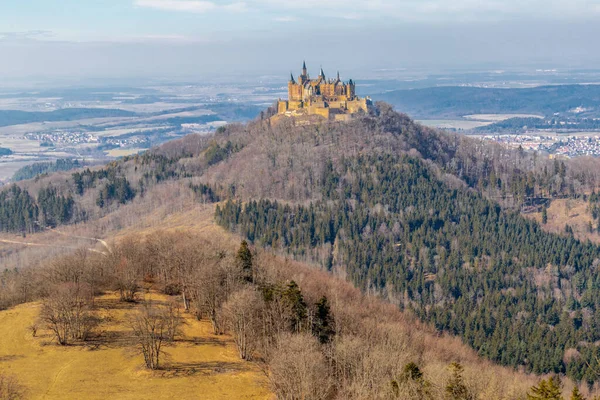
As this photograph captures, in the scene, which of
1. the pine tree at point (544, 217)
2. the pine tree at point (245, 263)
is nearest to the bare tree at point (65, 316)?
the pine tree at point (245, 263)

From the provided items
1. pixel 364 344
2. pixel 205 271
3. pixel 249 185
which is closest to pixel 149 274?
pixel 205 271

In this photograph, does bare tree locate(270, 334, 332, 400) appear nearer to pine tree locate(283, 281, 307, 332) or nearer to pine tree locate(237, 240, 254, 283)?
pine tree locate(283, 281, 307, 332)

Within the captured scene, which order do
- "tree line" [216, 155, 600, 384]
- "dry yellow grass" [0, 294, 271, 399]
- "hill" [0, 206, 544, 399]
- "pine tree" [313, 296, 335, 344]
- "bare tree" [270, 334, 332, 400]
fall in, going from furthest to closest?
1. "tree line" [216, 155, 600, 384]
2. "pine tree" [313, 296, 335, 344]
3. "dry yellow grass" [0, 294, 271, 399]
4. "hill" [0, 206, 544, 399]
5. "bare tree" [270, 334, 332, 400]

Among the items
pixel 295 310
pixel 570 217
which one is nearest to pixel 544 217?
pixel 570 217

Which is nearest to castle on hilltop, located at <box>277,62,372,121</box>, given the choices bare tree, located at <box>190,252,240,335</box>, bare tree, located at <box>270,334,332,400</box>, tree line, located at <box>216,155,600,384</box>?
tree line, located at <box>216,155,600,384</box>

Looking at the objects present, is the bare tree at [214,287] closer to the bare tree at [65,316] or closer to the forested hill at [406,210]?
the bare tree at [65,316]

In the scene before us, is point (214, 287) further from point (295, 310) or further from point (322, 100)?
point (322, 100)

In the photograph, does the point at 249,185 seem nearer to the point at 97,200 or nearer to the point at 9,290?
the point at 97,200
